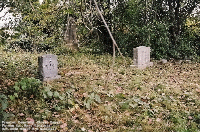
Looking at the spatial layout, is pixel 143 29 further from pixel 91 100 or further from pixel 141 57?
pixel 91 100

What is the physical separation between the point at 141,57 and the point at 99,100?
3944 millimetres

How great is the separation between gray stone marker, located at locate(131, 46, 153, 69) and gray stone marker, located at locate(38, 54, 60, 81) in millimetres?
3023

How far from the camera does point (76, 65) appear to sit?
7.18 m

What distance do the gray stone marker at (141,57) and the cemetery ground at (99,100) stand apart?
1.05 metres

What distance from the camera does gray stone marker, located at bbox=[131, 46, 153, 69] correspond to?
7588mm

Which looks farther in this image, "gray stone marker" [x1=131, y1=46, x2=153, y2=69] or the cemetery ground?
"gray stone marker" [x1=131, y1=46, x2=153, y2=69]

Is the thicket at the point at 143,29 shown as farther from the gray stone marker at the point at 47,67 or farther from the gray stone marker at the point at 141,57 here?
the gray stone marker at the point at 47,67

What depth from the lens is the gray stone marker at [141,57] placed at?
24.9ft

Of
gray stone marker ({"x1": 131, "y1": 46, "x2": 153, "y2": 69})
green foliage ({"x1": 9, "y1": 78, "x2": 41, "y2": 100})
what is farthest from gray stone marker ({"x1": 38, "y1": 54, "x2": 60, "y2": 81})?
gray stone marker ({"x1": 131, "y1": 46, "x2": 153, "y2": 69})

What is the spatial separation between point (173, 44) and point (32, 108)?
7722mm

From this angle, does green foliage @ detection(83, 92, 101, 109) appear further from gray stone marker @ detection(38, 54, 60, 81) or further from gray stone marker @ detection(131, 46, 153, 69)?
gray stone marker @ detection(131, 46, 153, 69)

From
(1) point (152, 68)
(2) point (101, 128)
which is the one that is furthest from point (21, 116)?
(1) point (152, 68)

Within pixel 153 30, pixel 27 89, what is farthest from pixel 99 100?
pixel 153 30

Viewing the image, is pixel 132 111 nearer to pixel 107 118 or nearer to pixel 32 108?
A: pixel 107 118
